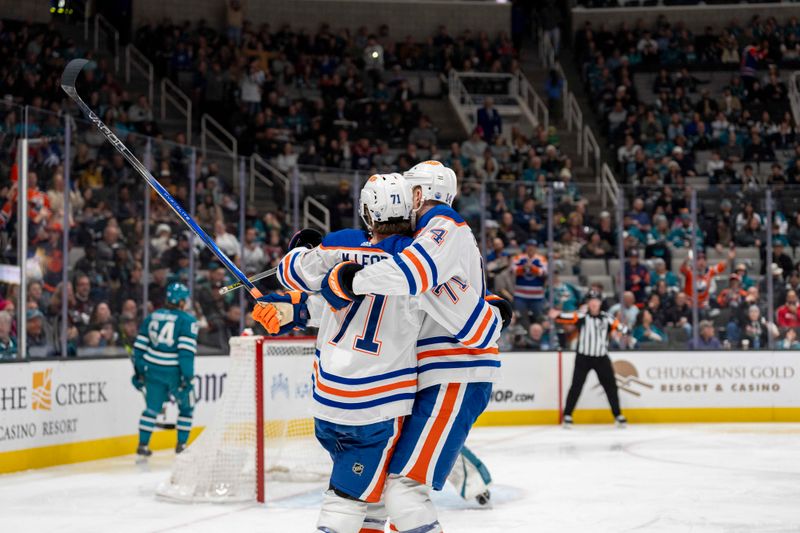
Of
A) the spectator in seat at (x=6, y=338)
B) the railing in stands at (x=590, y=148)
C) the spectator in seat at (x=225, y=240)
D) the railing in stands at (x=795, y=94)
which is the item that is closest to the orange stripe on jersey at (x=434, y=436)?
the spectator in seat at (x=6, y=338)

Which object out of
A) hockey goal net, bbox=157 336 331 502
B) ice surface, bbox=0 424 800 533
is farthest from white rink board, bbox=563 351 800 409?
hockey goal net, bbox=157 336 331 502

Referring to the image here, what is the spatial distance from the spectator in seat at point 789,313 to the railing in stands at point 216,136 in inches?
280

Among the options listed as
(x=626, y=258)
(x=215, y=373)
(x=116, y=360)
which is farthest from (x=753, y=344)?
(x=116, y=360)

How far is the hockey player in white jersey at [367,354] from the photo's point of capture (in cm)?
348

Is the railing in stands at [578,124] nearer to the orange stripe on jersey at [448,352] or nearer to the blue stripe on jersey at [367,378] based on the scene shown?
the orange stripe on jersey at [448,352]

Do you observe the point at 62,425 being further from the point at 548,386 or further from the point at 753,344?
the point at 753,344

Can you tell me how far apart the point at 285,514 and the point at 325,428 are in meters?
2.68

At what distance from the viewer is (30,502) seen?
668cm

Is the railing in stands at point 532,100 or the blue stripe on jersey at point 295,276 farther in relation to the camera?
the railing in stands at point 532,100

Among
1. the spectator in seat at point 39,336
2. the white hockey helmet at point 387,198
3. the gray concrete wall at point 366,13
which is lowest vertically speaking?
the spectator in seat at point 39,336

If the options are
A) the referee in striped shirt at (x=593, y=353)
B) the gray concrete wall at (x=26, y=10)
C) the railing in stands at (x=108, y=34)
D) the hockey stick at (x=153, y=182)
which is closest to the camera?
the hockey stick at (x=153, y=182)

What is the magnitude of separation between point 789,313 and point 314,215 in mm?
5120

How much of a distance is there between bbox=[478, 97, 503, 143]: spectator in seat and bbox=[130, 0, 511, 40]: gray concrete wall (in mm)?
3631

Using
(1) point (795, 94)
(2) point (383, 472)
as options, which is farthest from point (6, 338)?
(1) point (795, 94)
